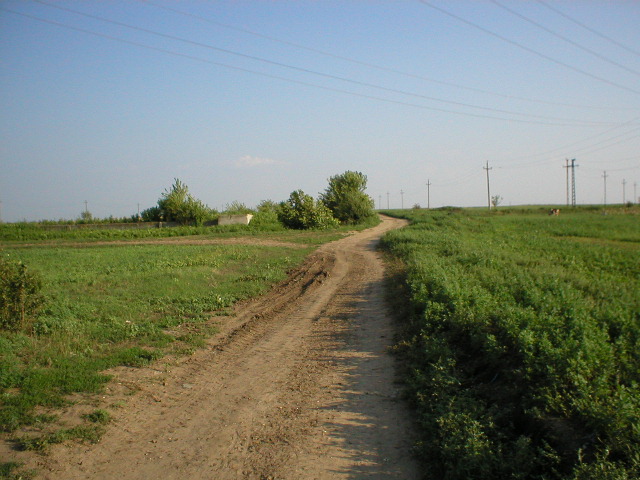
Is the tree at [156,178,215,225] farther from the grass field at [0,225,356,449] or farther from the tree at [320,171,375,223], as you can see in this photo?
the grass field at [0,225,356,449]

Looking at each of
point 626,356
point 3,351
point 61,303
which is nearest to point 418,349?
point 626,356

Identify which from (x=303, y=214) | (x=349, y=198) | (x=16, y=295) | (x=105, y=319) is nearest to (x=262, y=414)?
(x=105, y=319)

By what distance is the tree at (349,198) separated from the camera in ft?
173

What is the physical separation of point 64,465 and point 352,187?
5231cm

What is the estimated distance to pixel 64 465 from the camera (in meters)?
4.68

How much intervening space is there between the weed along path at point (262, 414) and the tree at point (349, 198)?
4302 cm

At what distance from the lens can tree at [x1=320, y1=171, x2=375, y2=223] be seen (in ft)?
173

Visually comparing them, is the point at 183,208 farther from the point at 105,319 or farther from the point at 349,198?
the point at 105,319

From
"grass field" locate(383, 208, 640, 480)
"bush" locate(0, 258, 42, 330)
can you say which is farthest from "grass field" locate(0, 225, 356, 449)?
"grass field" locate(383, 208, 640, 480)

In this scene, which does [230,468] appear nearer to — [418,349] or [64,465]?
[64,465]

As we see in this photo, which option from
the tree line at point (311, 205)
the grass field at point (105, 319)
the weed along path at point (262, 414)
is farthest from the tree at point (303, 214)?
the weed along path at point (262, 414)

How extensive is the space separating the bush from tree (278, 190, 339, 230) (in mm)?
35560

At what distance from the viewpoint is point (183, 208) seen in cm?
5184

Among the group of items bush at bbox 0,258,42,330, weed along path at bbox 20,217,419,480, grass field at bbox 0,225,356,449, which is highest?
bush at bbox 0,258,42,330
